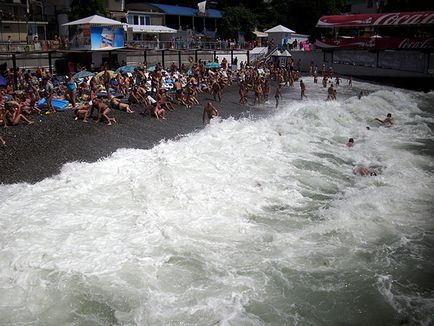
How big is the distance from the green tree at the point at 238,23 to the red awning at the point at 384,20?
314 inches

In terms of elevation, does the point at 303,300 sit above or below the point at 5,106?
below

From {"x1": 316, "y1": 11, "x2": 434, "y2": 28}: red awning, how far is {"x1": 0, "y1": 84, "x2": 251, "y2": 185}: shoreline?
27.9 meters

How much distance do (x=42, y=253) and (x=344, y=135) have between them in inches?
603

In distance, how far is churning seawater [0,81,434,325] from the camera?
7508mm

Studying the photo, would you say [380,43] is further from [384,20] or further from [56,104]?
[56,104]

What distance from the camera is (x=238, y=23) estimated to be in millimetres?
50688

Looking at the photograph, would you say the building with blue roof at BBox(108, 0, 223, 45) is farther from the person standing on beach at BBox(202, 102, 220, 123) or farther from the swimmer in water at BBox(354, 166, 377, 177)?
the swimmer in water at BBox(354, 166, 377, 177)

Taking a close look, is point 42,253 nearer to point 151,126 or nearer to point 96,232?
point 96,232

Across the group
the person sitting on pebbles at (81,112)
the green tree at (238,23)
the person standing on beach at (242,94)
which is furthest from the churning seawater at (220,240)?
the green tree at (238,23)

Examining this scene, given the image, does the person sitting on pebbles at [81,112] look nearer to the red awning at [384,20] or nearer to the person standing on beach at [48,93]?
the person standing on beach at [48,93]

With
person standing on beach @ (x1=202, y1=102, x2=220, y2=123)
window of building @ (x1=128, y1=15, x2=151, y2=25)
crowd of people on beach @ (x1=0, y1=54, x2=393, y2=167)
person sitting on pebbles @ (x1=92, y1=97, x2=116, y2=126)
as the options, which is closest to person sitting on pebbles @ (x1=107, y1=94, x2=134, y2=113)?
crowd of people on beach @ (x1=0, y1=54, x2=393, y2=167)

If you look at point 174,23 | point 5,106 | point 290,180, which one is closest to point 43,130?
point 5,106

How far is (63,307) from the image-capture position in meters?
7.43

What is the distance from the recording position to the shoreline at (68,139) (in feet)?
42.2
